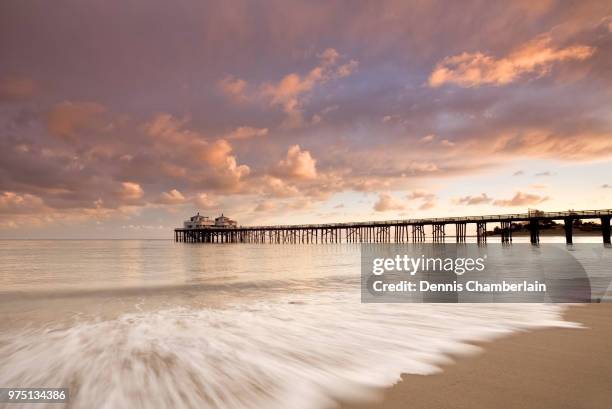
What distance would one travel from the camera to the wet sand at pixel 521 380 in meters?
2.81

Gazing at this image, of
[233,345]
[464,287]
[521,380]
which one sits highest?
[521,380]

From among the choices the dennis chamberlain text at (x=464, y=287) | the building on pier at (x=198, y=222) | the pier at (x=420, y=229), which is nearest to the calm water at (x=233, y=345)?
the dennis chamberlain text at (x=464, y=287)

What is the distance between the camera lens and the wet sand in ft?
9.23

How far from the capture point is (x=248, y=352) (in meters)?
4.76

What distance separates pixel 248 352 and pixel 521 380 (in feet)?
10.6

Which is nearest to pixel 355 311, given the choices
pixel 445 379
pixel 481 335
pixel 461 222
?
pixel 481 335

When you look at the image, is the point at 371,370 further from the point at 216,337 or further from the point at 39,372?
the point at 39,372

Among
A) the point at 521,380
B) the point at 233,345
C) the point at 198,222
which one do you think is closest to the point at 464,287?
the point at 521,380

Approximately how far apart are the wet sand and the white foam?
301 millimetres

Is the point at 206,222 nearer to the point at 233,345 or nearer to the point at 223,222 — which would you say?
the point at 223,222

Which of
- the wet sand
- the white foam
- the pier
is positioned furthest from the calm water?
the pier

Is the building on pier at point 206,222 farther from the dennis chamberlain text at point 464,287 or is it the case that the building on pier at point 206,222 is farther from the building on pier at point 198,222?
the dennis chamberlain text at point 464,287

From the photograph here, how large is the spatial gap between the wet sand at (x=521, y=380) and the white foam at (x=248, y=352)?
0.99 ft

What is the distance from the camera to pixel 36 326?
6.66 meters
